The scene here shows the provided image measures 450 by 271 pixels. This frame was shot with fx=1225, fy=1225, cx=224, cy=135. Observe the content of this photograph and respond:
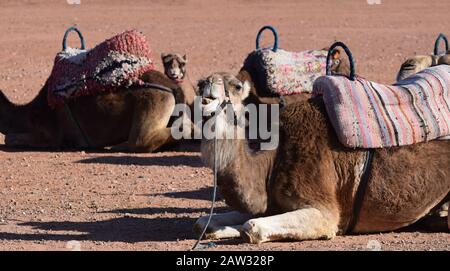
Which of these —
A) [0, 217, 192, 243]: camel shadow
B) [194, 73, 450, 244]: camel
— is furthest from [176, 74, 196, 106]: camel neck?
[194, 73, 450, 244]: camel

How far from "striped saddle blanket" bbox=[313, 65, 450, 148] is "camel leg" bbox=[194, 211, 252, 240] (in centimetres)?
92

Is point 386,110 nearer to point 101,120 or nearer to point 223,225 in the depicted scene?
point 223,225

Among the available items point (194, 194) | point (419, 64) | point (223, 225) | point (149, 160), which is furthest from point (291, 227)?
point (149, 160)

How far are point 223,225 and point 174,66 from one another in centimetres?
494

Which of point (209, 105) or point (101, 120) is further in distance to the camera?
point (101, 120)

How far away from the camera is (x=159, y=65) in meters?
22.6

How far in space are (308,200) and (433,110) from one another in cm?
116

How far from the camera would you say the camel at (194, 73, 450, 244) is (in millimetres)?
8266

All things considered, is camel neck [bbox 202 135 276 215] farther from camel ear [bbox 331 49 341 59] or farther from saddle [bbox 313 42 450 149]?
camel ear [bbox 331 49 341 59]

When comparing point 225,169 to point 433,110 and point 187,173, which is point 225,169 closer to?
point 433,110

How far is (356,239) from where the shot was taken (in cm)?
845

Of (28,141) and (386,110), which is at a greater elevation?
(386,110)

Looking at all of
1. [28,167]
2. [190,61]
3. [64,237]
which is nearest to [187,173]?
[28,167]

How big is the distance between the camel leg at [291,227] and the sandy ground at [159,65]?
0.07 meters
